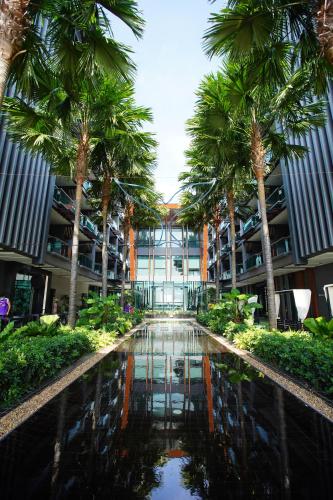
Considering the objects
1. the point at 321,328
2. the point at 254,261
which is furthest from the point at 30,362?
the point at 254,261

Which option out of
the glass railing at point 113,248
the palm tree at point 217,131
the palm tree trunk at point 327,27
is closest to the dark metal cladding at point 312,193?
the palm tree at point 217,131

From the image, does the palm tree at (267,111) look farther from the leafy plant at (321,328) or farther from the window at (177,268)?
the window at (177,268)

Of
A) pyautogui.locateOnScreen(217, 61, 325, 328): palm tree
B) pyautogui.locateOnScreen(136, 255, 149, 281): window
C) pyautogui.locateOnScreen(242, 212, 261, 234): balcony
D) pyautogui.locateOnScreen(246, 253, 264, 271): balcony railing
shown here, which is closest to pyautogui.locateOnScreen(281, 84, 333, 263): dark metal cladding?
pyautogui.locateOnScreen(217, 61, 325, 328): palm tree

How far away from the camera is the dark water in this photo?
258 centimetres

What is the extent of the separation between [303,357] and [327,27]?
19.8 ft

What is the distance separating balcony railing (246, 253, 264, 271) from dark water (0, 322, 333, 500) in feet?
60.0

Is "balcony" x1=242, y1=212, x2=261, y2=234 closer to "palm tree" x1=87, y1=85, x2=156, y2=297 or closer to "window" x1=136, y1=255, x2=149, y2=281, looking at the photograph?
"palm tree" x1=87, y1=85, x2=156, y2=297

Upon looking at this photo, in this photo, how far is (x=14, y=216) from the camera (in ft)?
44.8

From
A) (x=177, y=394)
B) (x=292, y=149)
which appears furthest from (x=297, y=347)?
(x=292, y=149)

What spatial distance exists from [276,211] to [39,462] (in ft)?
63.3

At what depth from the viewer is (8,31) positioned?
182 inches

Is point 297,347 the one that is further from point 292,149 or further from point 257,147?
point 292,149

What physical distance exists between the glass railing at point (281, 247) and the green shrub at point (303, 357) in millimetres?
11256

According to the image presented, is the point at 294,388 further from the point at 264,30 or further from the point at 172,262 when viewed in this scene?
the point at 172,262
